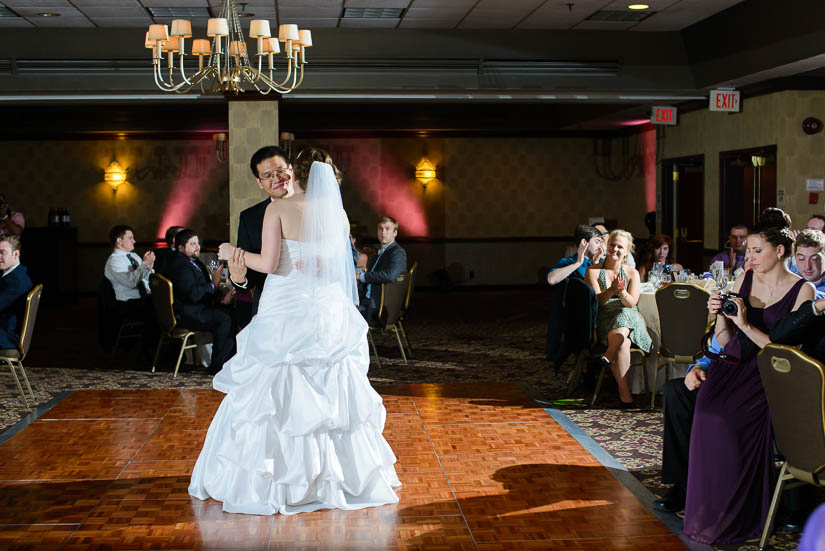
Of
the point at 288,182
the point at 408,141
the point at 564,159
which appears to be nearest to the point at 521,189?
the point at 564,159

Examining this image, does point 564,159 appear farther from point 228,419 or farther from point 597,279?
point 228,419

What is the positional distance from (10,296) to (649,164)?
35.6 ft

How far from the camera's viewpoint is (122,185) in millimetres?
14906

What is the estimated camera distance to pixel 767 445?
3484mm

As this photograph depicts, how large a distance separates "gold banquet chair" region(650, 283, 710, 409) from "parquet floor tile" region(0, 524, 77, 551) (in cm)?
370

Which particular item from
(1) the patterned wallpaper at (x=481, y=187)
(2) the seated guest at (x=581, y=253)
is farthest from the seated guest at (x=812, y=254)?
(1) the patterned wallpaper at (x=481, y=187)

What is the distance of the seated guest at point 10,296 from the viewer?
584 centimetres

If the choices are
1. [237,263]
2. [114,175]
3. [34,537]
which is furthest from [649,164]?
[34,537]

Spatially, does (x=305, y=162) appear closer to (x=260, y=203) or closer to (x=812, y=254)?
(x=260, y=203)

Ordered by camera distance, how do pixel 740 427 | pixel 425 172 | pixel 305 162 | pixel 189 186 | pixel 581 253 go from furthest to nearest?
pixel 425 172
pixel 189 186
pixel 581 253
pixel 305 162
pixel 740 427

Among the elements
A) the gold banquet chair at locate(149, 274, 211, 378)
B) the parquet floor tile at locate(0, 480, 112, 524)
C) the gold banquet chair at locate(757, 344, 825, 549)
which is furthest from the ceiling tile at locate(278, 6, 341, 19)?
the gold banquet chair at locate(757, 344, 825, 549)

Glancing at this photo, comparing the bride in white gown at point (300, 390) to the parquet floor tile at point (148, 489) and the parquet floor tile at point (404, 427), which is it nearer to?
the parquet floor tile at point (148, 489)

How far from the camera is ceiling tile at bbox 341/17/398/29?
30.0ft

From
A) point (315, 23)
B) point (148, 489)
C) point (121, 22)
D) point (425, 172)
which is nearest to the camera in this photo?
point (148, 489)
